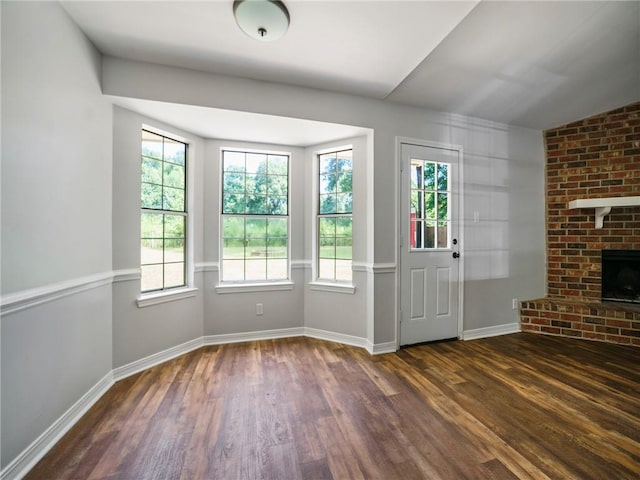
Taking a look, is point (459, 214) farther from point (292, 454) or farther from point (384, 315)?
point (292, 454)

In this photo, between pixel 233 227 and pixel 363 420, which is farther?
pixel 233 227

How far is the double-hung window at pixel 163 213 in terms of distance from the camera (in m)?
2.57

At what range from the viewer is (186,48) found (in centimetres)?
204

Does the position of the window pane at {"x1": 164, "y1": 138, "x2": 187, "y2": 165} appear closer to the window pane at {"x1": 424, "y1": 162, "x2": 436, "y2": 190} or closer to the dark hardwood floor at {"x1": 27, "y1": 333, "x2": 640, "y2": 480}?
the dark hardwood floor at {"x1": 27, "y1": 333, "x2": 640, "y2": 480}

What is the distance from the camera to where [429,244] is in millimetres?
3080

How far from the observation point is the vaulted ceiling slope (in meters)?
1.77

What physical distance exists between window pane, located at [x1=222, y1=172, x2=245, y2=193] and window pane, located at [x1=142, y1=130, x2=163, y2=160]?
69 centimetres

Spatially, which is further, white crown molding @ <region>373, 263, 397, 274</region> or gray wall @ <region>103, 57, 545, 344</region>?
white crown molding @ <region>373, 263, 397, 274</region>

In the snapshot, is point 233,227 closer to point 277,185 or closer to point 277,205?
point 277,205

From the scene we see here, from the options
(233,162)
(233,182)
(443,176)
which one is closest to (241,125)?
(233,162)

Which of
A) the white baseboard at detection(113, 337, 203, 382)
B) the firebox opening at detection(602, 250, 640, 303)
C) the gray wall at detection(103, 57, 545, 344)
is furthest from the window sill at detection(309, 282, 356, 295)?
the firebox opening at detection(602, 250, 640, 303)

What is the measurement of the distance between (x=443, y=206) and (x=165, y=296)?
→ 311 cm

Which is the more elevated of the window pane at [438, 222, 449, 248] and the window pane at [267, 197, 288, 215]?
the window pane at [267, 197, 288, 215]

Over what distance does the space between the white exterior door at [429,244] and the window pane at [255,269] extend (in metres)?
1.60
